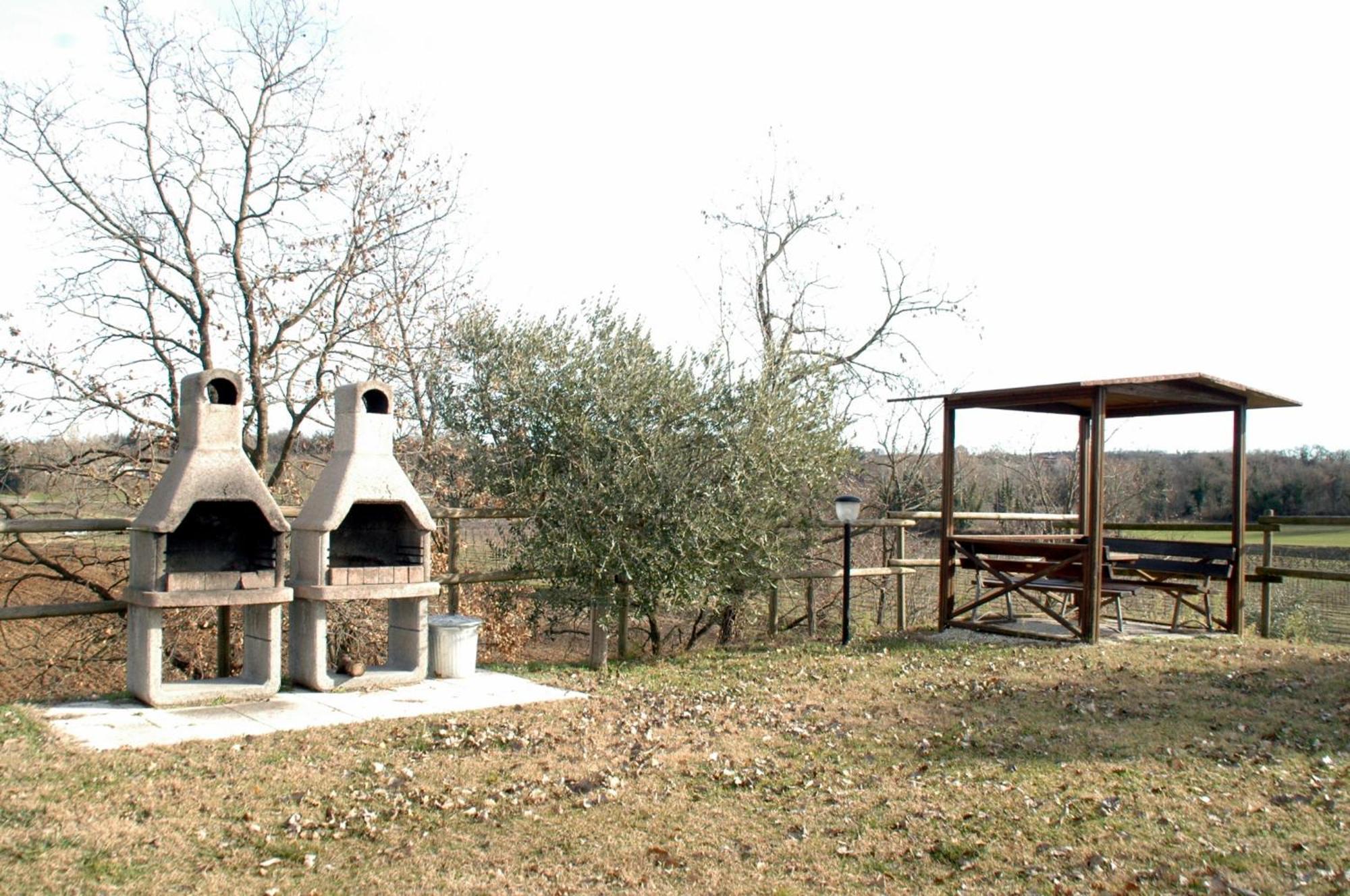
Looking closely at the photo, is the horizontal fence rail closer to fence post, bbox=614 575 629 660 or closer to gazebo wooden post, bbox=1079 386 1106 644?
fence post, bbox=614 575 629 660

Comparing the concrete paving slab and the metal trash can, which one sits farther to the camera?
the metal trash can

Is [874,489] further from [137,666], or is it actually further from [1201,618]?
[137,666]

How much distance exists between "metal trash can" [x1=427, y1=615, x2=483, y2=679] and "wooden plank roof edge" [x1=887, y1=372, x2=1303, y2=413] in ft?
17.8

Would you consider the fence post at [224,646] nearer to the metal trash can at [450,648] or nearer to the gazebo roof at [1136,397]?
the metal trash can at [450,648]

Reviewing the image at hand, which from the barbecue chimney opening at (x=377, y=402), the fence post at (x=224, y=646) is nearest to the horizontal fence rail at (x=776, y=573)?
the fence post at (x=224, y=646)

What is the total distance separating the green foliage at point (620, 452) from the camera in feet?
29.5

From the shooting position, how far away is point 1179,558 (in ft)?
39.4

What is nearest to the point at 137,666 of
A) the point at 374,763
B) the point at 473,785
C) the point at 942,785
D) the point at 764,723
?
the point at 374,763

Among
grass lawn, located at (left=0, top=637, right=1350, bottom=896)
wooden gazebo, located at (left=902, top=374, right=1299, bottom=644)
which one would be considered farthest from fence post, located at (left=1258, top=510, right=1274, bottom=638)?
grass lawn, located at (left=0, top=637, right=1350, bottom=896)

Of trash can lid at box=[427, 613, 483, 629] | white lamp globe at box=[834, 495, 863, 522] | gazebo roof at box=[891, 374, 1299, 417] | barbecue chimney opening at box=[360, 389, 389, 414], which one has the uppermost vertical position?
gazebo roof at box=[891, 374, 1299, 417]

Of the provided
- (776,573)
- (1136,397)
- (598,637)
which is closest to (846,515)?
(776,573)

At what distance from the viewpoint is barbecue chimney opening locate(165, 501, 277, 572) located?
23.6 ft

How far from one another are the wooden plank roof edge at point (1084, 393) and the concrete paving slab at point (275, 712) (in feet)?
18.0

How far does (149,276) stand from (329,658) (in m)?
4.86
